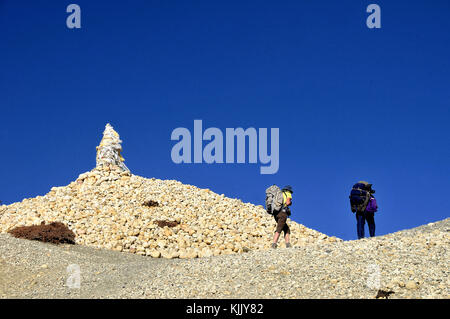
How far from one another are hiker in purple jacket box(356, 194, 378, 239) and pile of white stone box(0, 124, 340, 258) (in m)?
6.84

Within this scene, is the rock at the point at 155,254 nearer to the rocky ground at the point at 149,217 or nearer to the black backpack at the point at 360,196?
the rocky ground at the point at 149,217

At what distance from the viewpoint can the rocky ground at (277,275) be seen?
12.1 meters

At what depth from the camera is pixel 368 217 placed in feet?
60.4

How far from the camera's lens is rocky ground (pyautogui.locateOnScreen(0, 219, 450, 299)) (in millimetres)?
12117

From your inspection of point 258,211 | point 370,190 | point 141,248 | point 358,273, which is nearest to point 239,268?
point 358,273

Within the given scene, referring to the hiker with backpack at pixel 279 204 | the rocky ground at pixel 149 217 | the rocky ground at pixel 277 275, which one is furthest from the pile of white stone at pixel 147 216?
the rocky ground at pixel 277 275

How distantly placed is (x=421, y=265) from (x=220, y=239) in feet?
48.8

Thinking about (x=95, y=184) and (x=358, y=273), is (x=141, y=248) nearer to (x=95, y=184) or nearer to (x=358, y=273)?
(x=95, y=184)

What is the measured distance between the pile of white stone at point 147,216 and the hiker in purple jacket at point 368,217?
6.84 m

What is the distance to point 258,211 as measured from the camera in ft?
108

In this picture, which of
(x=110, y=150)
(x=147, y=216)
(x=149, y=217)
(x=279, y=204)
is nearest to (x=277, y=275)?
(x=279, y=204)

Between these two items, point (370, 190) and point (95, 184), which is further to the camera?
point (95, 184)
